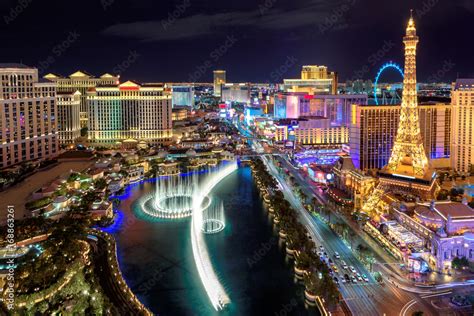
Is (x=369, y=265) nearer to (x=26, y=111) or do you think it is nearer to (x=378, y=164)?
(x=378, y=164)

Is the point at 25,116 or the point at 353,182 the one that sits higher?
the point at 25,116

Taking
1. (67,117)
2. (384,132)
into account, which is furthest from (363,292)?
(67,117)

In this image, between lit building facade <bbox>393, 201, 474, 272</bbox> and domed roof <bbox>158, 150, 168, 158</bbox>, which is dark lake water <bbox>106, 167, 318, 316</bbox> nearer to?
lit building facade <bbox>393, 201, 474, 272</bbox>

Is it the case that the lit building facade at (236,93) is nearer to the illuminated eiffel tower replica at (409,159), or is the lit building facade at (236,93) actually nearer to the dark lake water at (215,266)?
the illuminated eiffel tower replica at (409,159)

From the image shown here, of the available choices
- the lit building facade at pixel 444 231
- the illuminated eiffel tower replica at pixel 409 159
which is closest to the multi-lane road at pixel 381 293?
the lit building facade at pixel 444 231

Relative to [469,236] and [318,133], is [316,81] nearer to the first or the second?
[318,133]

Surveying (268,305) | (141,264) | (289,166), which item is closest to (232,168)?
(289,166)
